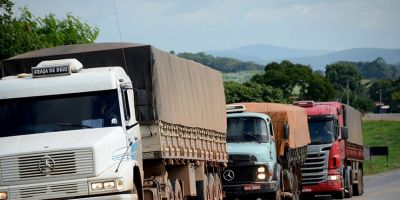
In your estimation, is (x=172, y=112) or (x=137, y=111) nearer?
(x=137, y=111)

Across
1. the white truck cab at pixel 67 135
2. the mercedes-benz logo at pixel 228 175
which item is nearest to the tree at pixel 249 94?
the mercedes-benz logo at pixel 228 175

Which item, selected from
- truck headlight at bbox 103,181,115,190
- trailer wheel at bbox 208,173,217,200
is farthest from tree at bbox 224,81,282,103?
truck headlight at bbox 103,181,115,190

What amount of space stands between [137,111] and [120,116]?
6.53ft

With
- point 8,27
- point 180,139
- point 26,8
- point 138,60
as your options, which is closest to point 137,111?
point 138,60

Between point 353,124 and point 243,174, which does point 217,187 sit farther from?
point 353,124

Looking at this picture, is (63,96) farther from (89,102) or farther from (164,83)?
(164,83)

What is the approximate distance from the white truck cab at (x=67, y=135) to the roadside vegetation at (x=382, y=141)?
58.4m

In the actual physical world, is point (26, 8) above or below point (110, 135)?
above

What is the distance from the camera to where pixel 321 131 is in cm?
3741

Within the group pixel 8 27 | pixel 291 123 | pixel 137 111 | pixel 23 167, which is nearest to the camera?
pixel 23 167

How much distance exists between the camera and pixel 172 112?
68.2 ft

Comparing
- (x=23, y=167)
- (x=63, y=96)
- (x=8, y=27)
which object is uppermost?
(x=8, y=27)

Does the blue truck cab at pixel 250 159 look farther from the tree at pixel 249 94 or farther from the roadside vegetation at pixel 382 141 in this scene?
the roadside vegetation at pixel 382 141

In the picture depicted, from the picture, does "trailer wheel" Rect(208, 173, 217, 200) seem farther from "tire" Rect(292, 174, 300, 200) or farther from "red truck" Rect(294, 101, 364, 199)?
"red truck" Rect(294, 101, 364, 199)
